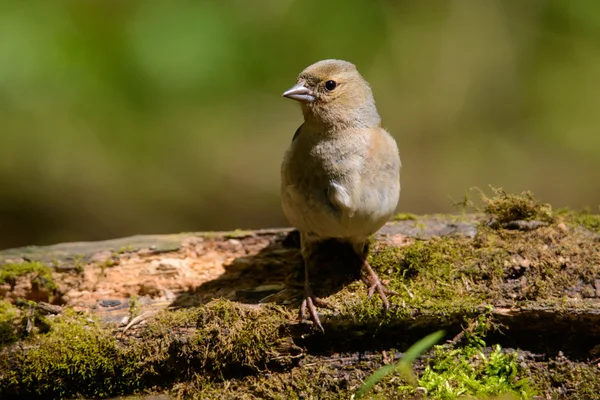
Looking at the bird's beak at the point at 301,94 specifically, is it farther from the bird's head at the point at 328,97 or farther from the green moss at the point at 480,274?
the green moss at the point at 480,274

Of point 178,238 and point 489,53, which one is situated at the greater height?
point 489,53

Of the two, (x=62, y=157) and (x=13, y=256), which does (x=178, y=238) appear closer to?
(x=13, y=256)

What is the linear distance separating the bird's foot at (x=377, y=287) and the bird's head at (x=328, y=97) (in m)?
0.92

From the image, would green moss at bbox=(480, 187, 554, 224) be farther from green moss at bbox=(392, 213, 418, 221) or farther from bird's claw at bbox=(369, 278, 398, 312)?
bird's claw at bbox=(369, 278, 398, 312)

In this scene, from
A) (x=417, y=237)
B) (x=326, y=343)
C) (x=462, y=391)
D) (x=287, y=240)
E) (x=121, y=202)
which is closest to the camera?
(x=462, y=391)

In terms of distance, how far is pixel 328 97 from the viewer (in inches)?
163

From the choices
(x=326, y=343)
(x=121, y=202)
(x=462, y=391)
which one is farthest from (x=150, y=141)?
(x=462, y=391)

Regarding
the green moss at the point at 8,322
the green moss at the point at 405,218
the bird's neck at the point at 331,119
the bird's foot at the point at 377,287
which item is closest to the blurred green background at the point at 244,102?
the green moss at the point at 405,218

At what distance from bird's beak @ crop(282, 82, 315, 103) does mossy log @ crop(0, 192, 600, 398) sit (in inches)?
41.5

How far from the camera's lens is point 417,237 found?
4535mm

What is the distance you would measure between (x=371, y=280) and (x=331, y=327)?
0.42 m

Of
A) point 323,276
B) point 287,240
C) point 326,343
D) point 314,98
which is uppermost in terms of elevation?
point 314,98

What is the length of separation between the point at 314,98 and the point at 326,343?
148 centimetres

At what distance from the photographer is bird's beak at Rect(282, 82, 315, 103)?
13.4 feet
